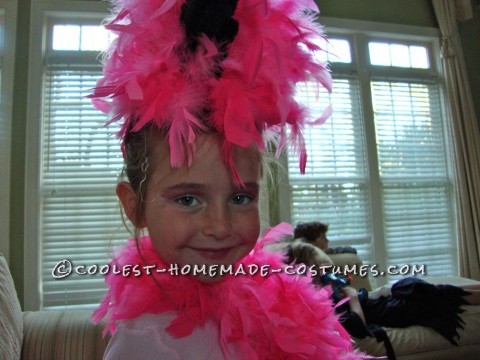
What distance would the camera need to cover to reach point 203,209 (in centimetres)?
57

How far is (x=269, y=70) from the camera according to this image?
1.95ft

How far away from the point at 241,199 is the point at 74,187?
2.36 metres

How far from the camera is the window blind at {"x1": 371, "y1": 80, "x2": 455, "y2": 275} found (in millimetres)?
3223

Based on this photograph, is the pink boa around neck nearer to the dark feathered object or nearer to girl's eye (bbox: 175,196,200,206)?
girl's eye (bbox: 175,196,200,206)

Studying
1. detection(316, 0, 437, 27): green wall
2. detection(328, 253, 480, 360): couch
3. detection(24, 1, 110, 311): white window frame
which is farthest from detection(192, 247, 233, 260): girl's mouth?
detection(316, 0, 437, 27): green wall

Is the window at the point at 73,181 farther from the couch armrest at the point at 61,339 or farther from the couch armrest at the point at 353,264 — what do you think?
the couch armrest at the point at 353,264

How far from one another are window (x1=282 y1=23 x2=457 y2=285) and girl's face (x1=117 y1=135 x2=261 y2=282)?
2.40 meters

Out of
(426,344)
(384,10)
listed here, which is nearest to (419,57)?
(384,10)

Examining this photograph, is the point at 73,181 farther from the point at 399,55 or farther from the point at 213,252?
the point at 399,55

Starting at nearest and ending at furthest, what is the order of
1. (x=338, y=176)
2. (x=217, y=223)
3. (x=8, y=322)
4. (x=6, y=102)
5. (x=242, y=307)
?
1. (x=217, y=223)
2. (x=242, y=307)
3. (x=8, y=322)
4. (x=6, y=102)
5. (x=338, y=176)

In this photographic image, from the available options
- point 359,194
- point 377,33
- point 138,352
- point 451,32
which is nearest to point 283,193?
point 359,194

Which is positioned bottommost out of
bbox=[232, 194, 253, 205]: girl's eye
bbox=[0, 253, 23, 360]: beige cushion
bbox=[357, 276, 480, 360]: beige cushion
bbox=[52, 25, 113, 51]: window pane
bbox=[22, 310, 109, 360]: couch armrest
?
bbox=[357, 276, 480, 360]: beige cushion

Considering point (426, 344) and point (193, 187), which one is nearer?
point (193, 187)

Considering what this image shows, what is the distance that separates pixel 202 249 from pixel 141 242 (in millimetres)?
239
